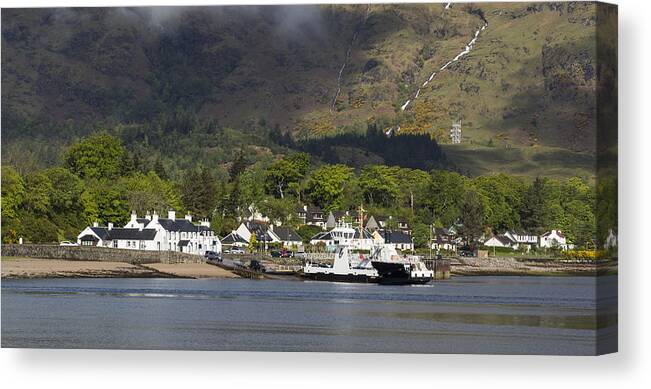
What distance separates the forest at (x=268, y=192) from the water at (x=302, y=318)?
8.29 meters

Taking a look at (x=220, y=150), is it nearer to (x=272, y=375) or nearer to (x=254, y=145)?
(x=254, y=145)

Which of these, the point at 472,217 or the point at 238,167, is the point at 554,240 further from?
the point at 238,167

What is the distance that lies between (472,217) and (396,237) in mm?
3754

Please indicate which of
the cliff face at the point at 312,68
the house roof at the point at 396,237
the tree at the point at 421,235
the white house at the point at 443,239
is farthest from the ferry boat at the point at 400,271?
the white house at the point at 443,239

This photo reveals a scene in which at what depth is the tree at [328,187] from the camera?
69.7 metres

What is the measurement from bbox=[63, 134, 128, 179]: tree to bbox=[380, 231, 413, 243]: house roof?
12590mm

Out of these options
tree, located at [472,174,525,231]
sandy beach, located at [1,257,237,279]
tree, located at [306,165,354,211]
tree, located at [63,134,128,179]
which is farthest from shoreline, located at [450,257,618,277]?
tree, located at [63,134,128,179]

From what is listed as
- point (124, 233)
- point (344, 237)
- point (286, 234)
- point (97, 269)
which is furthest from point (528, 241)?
point (97, 269)

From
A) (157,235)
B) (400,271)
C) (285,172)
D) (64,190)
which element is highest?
(285,172)

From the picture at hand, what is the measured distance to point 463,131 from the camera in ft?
209

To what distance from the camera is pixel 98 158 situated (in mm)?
63125

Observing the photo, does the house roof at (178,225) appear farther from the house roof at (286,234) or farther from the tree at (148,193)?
the house roof at (286,234)

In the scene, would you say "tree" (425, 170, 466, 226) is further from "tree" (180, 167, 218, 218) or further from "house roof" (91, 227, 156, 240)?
"house roof" (91, 227, 156, 240)

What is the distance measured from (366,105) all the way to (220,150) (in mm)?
9636
